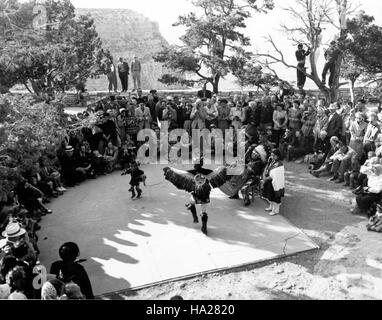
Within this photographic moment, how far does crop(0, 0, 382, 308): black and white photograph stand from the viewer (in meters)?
5.77

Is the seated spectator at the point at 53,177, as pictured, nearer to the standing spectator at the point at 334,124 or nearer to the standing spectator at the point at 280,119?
the standing spectator at the point at 280,119

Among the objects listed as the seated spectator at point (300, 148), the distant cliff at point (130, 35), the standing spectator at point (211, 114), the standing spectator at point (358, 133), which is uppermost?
the distant cliff at point (130, 35)

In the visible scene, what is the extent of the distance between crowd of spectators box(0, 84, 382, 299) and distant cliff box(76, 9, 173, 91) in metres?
20.4

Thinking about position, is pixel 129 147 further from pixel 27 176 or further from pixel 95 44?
pixel 95 44

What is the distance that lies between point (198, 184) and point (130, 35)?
104 feet

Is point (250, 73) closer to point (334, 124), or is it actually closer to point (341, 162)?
point (334, 124)

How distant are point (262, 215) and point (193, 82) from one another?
10.3 meters

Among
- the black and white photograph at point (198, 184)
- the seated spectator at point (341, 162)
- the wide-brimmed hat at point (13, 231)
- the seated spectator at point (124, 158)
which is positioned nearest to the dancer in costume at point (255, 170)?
the black and white photograph at point (198, 184)

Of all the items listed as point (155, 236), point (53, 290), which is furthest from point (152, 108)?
point (53, 290)

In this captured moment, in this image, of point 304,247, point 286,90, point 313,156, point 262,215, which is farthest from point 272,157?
point 286,90

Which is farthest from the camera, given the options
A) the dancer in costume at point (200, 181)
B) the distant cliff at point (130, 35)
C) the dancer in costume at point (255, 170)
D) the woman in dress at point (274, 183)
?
the distant cliff at point (130, 35)

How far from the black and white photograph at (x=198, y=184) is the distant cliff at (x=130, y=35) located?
17913 millimetres

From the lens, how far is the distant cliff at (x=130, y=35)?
3375cm

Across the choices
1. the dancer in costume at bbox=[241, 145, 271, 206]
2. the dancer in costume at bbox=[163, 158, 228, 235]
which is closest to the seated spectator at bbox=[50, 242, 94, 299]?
the dancer in costume at bbox=[163, 158, 228, 235]
